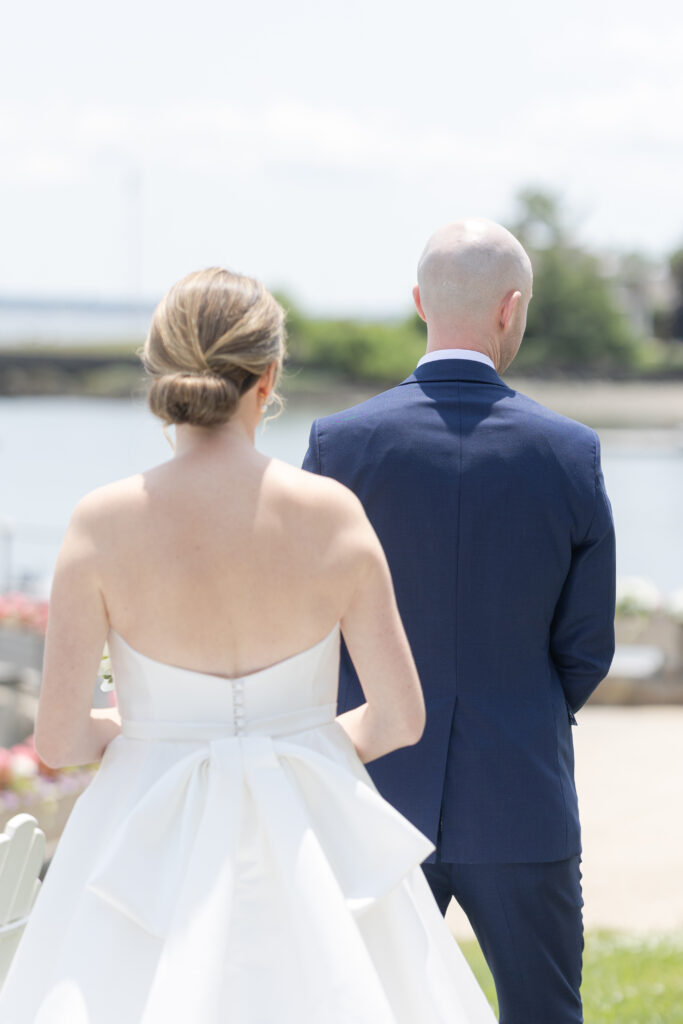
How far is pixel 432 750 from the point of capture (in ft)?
7.31

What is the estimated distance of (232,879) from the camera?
5.73 ft

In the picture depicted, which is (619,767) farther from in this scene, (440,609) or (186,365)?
(186,365)

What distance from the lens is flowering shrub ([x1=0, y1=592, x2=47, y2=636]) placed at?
25.9 feet

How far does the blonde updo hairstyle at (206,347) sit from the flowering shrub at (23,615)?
630 cm

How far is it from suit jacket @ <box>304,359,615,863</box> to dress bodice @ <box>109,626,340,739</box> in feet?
1.34

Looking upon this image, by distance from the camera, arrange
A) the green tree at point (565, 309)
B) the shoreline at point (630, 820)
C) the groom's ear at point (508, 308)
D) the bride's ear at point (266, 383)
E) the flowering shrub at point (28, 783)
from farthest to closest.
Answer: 1. the green tree at point (565, 309)
2. the shoreline at point (630, 820)
3. the flowering shrub at point (28, 783)
4. the groom's ear at point (508, 308)
5. the bride's ear at point (266, 383)

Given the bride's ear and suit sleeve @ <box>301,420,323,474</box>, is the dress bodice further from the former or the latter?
suit sleeve @ <box>301,420,323,474</box>

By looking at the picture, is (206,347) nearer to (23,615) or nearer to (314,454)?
(314,454)

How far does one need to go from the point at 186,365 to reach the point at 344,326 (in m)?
63.6

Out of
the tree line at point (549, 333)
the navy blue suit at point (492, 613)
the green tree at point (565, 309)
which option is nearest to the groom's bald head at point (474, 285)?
the navy blue suit at point (492, 613)

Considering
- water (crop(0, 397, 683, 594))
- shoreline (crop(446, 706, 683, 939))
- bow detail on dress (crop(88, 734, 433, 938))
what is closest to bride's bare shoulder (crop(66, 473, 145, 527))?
bow detail on dress (crop(88, 734, 433, 938))

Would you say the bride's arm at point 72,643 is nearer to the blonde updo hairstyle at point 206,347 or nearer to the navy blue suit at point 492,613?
the blonde updo hairstyle at point 206,347

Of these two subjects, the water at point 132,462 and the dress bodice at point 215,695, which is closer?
the dress bodice at point 215,695

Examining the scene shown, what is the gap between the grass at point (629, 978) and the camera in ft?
12.0
